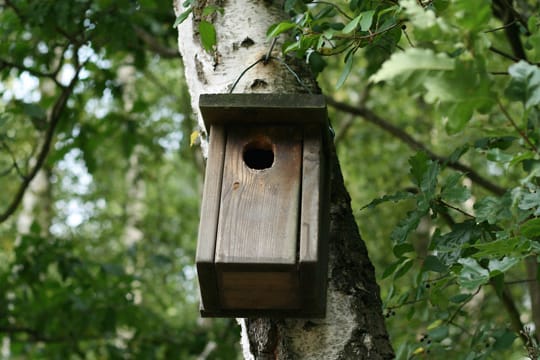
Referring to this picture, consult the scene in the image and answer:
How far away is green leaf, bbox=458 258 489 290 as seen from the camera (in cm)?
192

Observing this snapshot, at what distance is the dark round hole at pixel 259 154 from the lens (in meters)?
2.21

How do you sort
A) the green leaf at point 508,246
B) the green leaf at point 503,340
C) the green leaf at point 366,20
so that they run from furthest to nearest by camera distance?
the green leaf at point 503,340
the green leaf at point 366,20
the green leaf at point 508,246

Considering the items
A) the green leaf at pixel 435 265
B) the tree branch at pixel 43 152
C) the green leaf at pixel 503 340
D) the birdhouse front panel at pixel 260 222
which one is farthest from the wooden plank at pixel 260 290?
the tree branch at pixel 43 152

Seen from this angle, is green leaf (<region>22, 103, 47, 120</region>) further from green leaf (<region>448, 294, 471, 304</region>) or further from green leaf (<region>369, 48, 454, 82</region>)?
green leaf (<region>369, 48, 454, 82</region>)

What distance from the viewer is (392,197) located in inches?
95.7

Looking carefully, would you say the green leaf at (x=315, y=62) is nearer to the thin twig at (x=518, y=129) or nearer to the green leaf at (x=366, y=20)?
the green leaf at (x=366, y=20)

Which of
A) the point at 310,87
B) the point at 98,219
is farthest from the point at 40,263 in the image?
the point at 98,219

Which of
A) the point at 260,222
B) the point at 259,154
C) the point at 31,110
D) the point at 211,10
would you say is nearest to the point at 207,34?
the point at 211,10

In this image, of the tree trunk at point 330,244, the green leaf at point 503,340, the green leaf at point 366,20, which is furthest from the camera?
the green leaf at point 503,340

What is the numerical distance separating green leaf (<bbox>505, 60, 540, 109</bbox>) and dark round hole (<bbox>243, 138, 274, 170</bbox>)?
2.66ft

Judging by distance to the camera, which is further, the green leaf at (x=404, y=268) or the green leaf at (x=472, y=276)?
the green leaf at (x=404, y=268)

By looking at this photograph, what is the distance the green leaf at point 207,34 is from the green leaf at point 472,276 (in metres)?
0.91

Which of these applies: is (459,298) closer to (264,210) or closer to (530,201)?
(530,201)

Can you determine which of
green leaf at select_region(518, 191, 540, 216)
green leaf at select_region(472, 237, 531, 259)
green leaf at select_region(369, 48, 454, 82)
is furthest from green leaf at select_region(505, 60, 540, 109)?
green leaf at select_region(518, 191, 540, 216)
